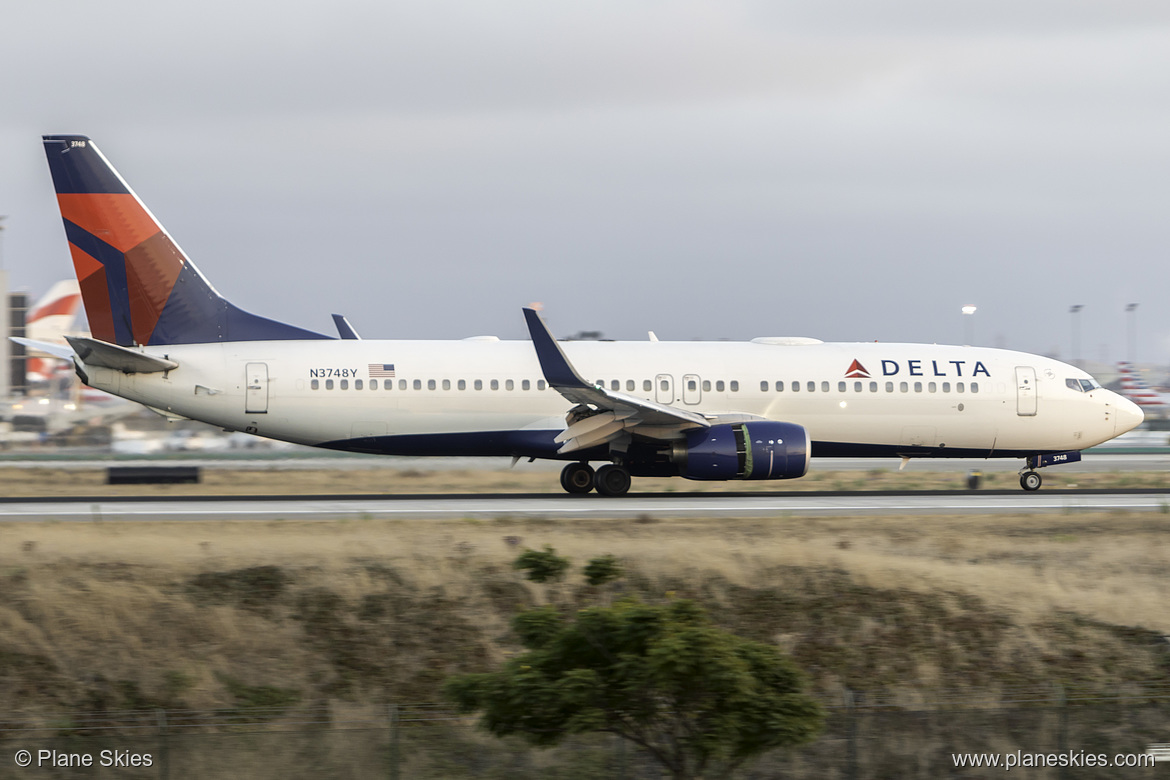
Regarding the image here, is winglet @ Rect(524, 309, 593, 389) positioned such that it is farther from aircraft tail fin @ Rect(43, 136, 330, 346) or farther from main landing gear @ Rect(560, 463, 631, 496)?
aircraft tail fin @ Rect(43, 136, 330, 346)

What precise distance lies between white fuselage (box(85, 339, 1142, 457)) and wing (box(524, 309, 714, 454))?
986 millimetres

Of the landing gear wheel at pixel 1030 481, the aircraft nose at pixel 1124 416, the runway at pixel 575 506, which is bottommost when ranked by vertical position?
the runway at pixel 575 506

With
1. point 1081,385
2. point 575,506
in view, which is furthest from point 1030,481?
point 575,506

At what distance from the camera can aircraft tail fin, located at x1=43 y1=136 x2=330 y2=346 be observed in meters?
25.1

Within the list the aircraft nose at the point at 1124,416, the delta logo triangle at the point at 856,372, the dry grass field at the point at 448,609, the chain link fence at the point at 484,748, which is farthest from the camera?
the aircraft nose at the point at 1124,416

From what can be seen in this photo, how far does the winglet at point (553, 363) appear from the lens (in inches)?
918

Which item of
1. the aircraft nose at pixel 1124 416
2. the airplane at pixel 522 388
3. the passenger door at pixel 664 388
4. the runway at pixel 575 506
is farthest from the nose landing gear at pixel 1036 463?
the passenger door at pixel 664 388

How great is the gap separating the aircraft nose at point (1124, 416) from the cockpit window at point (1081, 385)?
0.71 m

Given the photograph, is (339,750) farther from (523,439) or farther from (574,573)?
(523,439)

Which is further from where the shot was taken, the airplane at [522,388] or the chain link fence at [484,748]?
the airplane at [522,388]

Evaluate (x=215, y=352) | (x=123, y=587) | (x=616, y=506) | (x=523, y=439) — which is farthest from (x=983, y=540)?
(x=215, y=352)

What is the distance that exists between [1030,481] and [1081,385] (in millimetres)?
2792

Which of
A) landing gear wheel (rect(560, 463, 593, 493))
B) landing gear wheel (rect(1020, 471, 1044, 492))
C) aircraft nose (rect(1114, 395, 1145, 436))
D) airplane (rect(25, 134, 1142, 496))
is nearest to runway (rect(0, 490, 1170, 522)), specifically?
landing gear wheel (rect(560, 463, 593, 493))

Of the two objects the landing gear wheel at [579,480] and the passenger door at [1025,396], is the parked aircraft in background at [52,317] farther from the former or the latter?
the passenger door at [1025,396]
